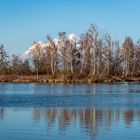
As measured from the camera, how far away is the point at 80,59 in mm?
112562

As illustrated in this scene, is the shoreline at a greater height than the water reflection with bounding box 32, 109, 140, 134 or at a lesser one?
greater

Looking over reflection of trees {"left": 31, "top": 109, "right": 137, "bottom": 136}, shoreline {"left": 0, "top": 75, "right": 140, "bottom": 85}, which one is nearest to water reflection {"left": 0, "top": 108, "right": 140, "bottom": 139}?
reflection of trees {"left": 31, "top": 109, "right": 137, "bottom": 136}

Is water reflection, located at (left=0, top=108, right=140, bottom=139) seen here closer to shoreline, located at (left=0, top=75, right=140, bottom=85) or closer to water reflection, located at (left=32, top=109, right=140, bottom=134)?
water reflection, located at (left=32, top=109, right=140, bottom=134)

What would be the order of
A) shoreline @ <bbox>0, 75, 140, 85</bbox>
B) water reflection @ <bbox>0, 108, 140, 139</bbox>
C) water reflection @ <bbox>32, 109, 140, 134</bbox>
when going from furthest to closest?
1. shoreline @ <bbox>0, 75, 140, 85</bbox>
2. water reflection @ <bbox>32, 109, 140, 134</bbox>
3. water reflection @ <bbox>0, 108, 140, 139</bbox>

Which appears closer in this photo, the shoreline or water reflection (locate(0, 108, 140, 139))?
water reflection (locate(0, 108, 140, 139))

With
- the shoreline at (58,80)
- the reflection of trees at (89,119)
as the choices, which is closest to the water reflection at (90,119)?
the reflection of trees at (89,119)

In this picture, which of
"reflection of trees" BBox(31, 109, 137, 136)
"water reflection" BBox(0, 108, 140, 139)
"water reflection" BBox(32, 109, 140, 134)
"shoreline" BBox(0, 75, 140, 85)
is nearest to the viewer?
"water reflection" BBox(0, 108, 140, 139)

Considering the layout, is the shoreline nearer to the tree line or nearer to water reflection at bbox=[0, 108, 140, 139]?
the tree line

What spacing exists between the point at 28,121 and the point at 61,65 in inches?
3418

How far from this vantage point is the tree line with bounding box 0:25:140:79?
10481cm

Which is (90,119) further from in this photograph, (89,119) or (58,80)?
(58,80)

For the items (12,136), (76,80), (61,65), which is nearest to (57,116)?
(12,136)

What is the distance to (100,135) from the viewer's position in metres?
20.4

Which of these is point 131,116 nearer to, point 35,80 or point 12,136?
point 12,136
